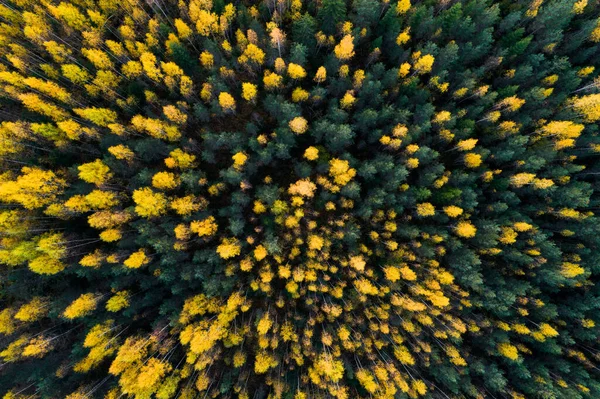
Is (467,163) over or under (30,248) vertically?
under

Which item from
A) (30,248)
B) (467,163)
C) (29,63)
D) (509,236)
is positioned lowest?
(509,236)

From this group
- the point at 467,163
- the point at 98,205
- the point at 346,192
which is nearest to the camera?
the point at 98,205

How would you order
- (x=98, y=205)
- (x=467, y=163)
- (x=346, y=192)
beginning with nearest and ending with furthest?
(x=98, y=205)
(x=346, y=192)
(x=467, y=163)

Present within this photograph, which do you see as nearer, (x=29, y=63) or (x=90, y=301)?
(x=90, y=301)

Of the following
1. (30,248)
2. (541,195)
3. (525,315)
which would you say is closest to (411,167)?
(541,195)

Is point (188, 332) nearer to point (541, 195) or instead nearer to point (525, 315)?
point (525, 315)

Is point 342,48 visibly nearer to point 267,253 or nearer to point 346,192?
point 346,192
